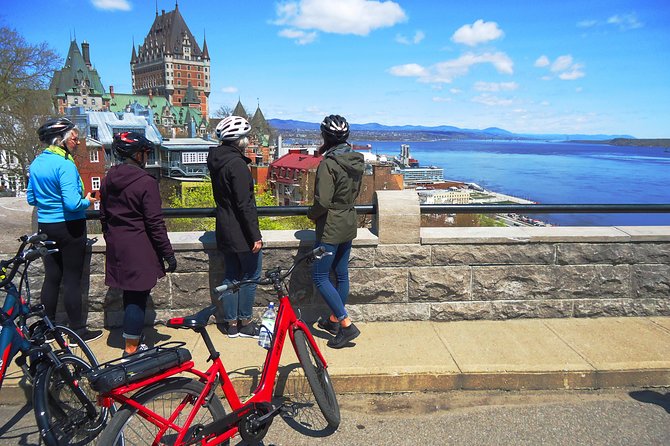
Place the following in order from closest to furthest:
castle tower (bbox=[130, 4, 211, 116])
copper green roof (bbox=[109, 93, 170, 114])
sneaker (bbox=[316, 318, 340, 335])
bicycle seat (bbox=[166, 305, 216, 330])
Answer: bicycle seat (bbox=[166, 305, 216, 330]), sneaker (bbox=[316, 318, 340, 335]), copper green roof (bbox=[109, 93, 170, 114]), castle tower (bbox=[130, 4, 211, 116])

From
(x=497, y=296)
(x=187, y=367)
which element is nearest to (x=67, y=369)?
(x=187, y=367)

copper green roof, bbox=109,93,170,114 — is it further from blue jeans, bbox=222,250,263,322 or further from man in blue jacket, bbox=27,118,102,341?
blue jeans, bbox=222,250,263,322

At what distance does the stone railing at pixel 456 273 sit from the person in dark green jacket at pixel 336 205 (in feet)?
1.83

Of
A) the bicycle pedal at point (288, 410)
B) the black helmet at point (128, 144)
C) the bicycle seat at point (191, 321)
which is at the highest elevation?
the black helmet at point (128, 144)

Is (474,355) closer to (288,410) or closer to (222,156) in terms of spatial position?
(288,410)

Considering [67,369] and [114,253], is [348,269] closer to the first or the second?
[114,253]

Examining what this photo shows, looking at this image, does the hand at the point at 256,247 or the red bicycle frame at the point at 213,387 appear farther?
the hand at the point at 256,247

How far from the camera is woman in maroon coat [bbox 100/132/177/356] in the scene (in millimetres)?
4039

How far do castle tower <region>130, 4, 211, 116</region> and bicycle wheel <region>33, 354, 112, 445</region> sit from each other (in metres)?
186

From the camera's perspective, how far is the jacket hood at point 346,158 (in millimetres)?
4449

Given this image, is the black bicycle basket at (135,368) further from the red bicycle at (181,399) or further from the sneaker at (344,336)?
the sneaker at (344,336)

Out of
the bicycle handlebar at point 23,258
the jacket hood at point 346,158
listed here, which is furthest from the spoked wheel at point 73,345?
the jacket hood at point 346,158

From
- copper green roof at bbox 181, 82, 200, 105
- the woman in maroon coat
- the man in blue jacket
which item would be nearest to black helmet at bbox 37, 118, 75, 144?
the man in blue jacket

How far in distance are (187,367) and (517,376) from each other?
2.62m
